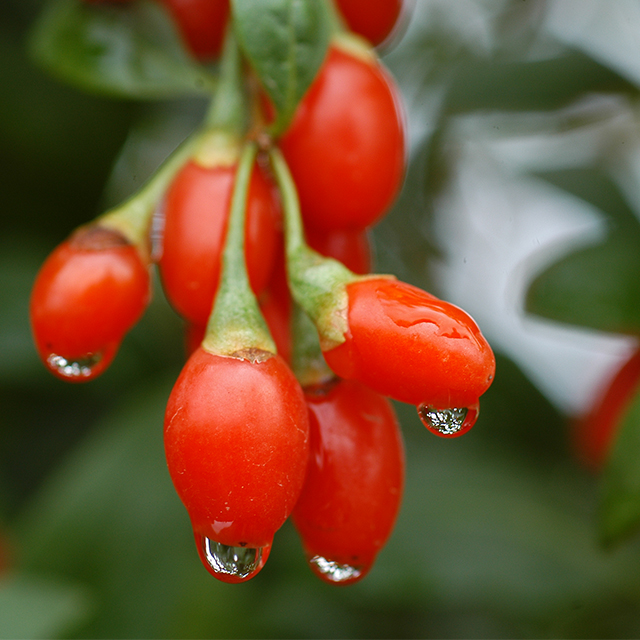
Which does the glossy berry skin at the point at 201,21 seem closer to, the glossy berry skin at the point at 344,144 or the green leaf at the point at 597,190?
the glossy berry skin at the point at 344,144

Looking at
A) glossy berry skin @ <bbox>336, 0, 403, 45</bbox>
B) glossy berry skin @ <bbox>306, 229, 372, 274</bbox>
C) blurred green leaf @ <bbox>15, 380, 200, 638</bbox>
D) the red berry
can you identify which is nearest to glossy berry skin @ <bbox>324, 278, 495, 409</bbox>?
the red berry

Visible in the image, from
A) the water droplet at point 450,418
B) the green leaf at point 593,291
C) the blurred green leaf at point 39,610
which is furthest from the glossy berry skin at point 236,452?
the green leaf at point 593,291

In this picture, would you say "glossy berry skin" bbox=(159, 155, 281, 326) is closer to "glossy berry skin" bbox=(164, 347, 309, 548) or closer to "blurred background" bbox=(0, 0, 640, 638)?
"glossy berry skin" bbox=(164, 347, 309, 548)

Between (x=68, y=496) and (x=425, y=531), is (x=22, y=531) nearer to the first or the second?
(x=68, y=496)

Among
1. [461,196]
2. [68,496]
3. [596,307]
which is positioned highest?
[596,307]

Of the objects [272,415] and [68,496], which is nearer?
[272,415]

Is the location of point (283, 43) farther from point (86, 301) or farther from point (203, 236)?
point (86, 301)

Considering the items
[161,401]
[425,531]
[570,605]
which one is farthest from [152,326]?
[570,605]
